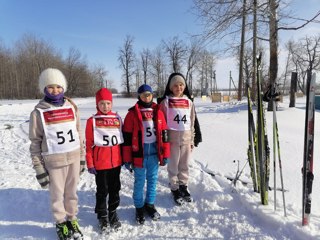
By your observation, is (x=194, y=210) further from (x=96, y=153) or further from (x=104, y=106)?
(x=104, y=106)

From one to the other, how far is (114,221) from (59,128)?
4.32ft

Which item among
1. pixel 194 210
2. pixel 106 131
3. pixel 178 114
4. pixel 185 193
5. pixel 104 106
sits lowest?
pixel 194 210

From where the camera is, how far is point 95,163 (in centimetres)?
319

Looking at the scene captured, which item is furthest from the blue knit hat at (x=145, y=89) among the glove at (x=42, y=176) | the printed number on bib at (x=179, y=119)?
the glove at (x=42, y=176)

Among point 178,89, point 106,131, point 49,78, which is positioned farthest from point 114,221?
point 178,89

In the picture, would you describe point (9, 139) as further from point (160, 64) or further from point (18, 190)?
point (160, 64)

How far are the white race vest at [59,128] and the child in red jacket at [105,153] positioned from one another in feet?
0.68

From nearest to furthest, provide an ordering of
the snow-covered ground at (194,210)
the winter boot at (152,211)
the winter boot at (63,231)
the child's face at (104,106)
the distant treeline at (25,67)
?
the winter boot at (63,231)
the snow-covered ground at (194,210)
the child's face at (104,106)
the winter boot at (152,211)
the distant treeline at (25,67)

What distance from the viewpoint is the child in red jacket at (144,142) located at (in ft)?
11.1

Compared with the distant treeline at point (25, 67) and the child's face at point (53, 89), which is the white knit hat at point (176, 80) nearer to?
the child's face at point (53, 89)

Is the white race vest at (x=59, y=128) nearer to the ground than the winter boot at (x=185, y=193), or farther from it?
farther from it

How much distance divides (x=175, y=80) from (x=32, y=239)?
2.65 meters

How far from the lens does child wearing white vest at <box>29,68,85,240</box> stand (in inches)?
114

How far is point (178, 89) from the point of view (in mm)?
3873
